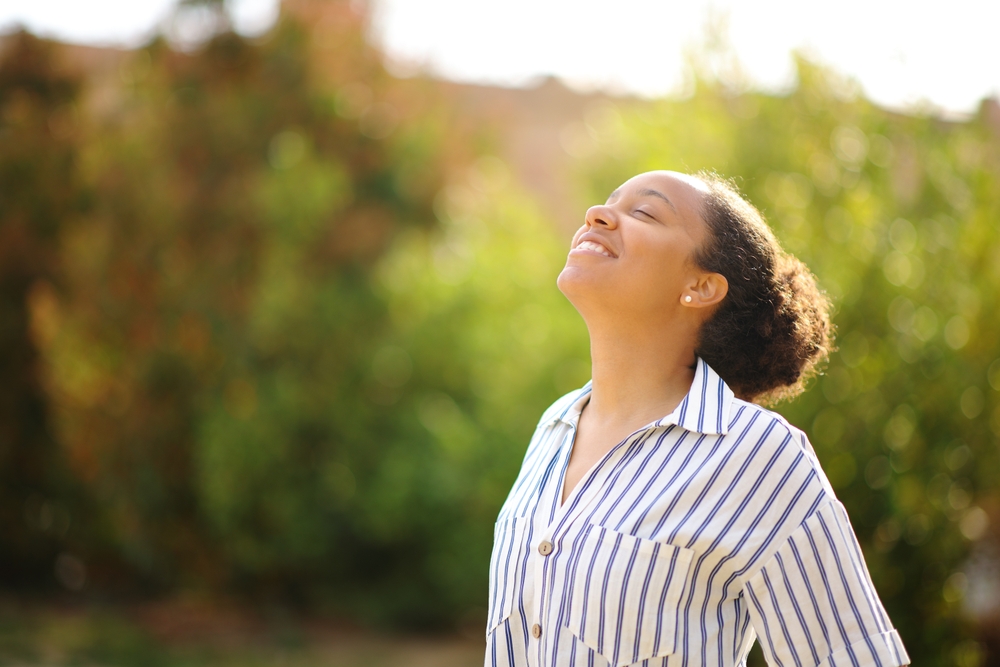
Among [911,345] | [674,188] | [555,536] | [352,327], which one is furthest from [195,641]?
[674,188]

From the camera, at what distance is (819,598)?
4.85 feet

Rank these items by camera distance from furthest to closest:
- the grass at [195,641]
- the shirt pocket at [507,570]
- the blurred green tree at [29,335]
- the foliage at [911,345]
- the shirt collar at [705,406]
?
the blurred green tree at [29,335]
the grass at [195,641]
the foliage at [911,345]
the shirt pocket at [507,570]
the shirt collar at [705,406]

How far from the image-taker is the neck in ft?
5.82

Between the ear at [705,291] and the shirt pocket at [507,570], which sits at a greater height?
the ear at [705,291]

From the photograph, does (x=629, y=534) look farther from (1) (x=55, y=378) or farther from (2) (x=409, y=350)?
(1) (x=55, y=378)

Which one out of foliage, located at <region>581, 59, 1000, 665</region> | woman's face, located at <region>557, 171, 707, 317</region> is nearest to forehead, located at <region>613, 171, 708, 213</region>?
woman's face, located at <region>557, 171, 707, 317</region>

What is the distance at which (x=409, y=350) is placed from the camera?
6.91 meters

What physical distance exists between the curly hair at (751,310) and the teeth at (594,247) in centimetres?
18

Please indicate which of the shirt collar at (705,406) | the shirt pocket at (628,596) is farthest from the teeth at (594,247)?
the shirt pocket at (628,596)

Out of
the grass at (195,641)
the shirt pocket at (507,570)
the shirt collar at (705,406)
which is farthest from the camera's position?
the grass at (195,641)

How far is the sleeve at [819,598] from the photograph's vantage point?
4.81 ft

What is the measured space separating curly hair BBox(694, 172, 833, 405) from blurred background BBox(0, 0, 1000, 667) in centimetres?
278

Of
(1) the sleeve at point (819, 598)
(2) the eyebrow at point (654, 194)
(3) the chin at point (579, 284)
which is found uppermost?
(2) the eyebrow at point (654, 194)

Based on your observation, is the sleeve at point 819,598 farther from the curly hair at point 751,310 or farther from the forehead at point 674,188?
the forehead at point 674,188
